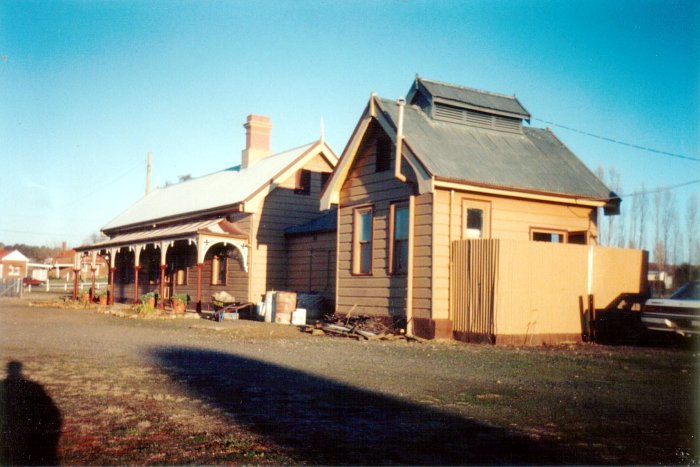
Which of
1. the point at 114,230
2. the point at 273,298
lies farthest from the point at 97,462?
the point at 114,230

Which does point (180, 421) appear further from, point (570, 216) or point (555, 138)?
point (555, 138)

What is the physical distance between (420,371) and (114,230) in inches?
1205

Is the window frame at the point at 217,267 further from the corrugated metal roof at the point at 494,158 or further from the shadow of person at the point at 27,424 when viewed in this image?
the shadow of person at the point at 27,424

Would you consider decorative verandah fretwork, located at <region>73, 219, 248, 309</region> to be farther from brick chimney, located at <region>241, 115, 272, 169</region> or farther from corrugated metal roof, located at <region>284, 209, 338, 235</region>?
brick chimney, located at <region>241, 115, 272, 169</region>

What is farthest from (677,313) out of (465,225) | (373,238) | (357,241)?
(357,241)

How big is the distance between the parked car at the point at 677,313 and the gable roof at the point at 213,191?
15.2m

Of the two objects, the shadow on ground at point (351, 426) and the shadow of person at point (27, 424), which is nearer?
the shadow of person at point (27, 424)

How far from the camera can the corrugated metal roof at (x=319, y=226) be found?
2430 centimetres

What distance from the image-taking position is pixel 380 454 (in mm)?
5594

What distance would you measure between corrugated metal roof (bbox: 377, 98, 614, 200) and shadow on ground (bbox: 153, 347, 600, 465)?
8.51 meters

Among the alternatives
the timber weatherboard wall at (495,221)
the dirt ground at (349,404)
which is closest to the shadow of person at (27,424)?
the dirt ground at (349,404)

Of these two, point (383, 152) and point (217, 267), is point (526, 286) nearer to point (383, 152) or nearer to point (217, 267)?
point (383, 152)

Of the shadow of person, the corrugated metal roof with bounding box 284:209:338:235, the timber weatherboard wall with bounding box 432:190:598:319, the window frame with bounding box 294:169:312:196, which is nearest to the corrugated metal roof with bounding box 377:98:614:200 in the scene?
the timber weatherboard wall with bounding box 432:190:598:319

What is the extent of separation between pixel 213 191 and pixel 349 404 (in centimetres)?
2448
